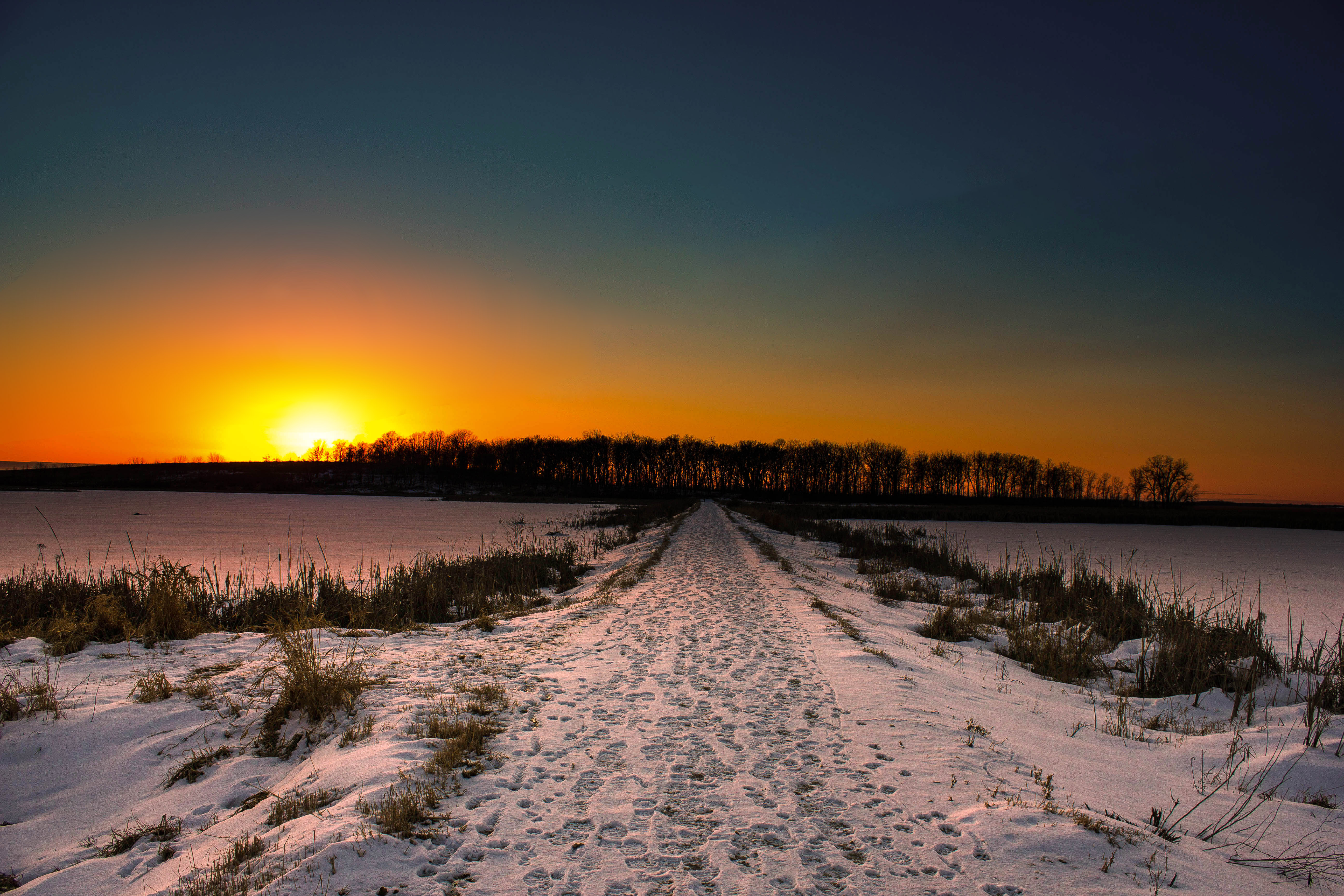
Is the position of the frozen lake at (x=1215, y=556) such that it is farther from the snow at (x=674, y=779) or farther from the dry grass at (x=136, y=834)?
the dry grass at (x=136, y=834)

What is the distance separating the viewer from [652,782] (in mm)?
4109

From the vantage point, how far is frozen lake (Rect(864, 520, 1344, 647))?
1347cm

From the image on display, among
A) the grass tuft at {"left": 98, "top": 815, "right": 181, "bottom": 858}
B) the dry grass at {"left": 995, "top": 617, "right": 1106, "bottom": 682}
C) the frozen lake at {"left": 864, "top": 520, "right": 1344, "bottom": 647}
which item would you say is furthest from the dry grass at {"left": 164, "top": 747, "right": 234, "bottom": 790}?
the frozen lake at {"left": 864, "top": 520, "right": 1344, "bottom": 647}

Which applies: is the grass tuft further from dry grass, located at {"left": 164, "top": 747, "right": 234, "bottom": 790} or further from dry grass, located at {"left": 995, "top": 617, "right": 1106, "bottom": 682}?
dry grass, located at {"left": 995, "top": 617, "right": 1106, "bottom": 682}

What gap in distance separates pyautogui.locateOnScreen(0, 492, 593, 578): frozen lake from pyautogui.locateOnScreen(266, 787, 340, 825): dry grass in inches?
473

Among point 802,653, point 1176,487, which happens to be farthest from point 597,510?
point 1176,487

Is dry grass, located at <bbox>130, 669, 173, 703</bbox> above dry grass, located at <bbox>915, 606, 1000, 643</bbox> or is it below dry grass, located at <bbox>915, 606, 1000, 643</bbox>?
above

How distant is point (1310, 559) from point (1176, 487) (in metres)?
121

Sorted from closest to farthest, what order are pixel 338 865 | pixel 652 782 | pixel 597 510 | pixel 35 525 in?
pixel 338 865 < pixel 652 782 < pixel 35 525 < pixel 597 510

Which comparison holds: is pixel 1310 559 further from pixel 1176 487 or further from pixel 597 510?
pixel 1176 487

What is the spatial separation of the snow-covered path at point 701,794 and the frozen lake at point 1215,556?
29.3 ft

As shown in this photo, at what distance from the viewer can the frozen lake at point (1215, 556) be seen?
1347 cm

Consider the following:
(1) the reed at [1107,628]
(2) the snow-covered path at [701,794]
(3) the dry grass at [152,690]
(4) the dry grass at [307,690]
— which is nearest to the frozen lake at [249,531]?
(3) the dry grass at [152,690]

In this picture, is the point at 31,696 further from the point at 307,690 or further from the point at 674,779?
the point at 674,779
